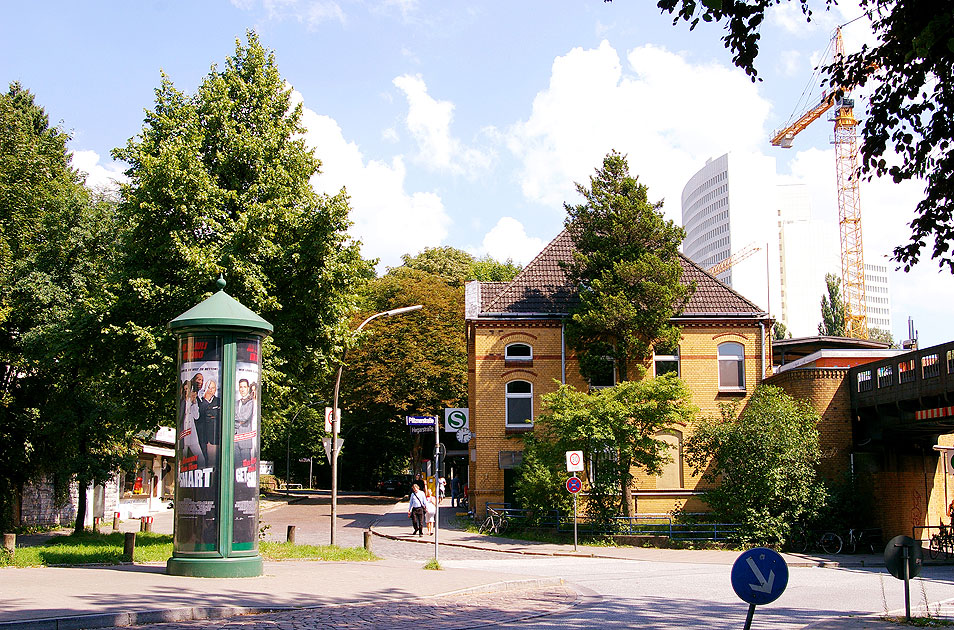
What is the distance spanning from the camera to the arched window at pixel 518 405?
1350 inches

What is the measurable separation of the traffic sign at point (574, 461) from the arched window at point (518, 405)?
8766 mm

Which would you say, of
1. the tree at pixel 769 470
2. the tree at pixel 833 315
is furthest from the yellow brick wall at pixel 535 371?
the tree at pixel 833 315

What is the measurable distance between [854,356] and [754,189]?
16625 centimetres

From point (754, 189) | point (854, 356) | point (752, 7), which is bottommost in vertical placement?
point (854, 356)

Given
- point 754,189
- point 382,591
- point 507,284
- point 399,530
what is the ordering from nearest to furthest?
point 382,591
point 399,530
point 507,284
point 754,189

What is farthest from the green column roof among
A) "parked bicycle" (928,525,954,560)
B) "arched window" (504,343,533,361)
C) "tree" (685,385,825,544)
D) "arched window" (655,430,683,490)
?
"arched window" (655,430,683,490)

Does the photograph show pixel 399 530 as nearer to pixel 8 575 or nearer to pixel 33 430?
pixel 33 430

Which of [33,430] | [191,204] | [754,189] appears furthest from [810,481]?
[754,189]

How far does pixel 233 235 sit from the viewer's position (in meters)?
20.4

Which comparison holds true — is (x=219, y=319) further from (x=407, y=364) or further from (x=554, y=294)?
(x=407, y=364)

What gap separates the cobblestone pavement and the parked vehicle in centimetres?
4224

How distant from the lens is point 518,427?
33938 mm

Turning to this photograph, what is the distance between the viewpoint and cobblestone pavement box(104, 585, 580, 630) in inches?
410

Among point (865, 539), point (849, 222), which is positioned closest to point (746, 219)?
point (849, 222)
